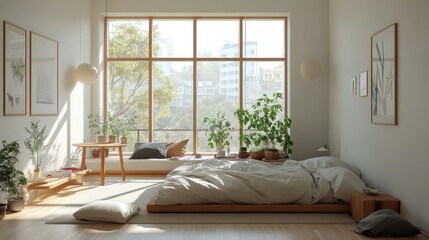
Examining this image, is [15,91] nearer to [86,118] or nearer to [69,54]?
[69,54]

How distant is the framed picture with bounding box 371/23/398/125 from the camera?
4.82 m

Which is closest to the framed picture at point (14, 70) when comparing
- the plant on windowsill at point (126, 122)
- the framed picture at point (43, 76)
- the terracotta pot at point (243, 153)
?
the framed picture at point (43, 76)

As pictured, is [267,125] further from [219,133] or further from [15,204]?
[15,204]

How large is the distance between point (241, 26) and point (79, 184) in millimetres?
4155

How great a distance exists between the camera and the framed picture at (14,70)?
5.36 metres

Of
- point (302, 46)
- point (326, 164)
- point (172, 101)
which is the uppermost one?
point (302, 46)

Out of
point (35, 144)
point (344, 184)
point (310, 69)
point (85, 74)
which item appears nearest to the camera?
point (344, 184)

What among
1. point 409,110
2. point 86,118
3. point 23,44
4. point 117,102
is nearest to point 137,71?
point 117,102

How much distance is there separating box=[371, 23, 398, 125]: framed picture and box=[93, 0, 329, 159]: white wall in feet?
8.95

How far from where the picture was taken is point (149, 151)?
26.9 ft

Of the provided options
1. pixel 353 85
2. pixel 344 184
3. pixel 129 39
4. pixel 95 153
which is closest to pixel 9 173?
pixel 95 153

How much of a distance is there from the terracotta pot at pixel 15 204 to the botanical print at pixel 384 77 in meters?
4.20

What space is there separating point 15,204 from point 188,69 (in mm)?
4495

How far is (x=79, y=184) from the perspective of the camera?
276 inches
